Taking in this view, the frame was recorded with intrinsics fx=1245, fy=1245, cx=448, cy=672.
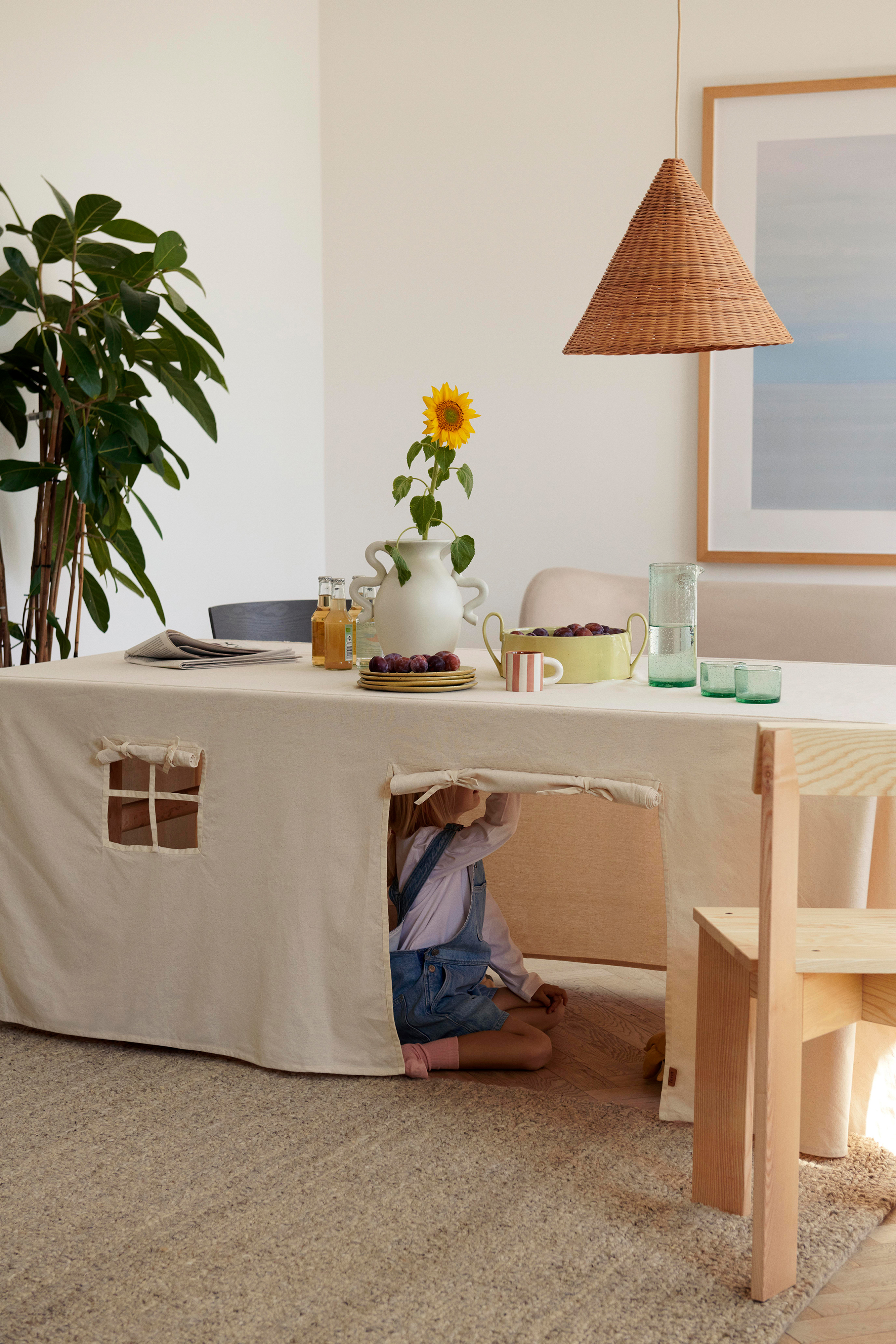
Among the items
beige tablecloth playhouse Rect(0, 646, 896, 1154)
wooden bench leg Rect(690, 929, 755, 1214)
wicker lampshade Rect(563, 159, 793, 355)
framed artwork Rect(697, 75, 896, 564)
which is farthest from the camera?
framed artwork Rect(697, 75, 896, 564)

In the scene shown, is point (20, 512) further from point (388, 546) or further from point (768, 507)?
point (768, 507)

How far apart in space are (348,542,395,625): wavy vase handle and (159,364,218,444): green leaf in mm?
572

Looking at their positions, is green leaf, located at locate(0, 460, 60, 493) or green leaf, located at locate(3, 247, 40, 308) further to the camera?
green leaf, located at locate(0, 460, 60, 493)

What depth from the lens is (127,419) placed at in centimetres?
241

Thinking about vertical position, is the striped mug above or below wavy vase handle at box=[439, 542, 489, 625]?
below

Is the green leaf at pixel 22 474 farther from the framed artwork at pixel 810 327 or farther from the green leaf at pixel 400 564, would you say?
the framed artwork at pixel 810 327

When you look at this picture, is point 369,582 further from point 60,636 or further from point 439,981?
point 60,636

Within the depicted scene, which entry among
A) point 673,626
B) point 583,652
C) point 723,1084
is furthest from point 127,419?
point 723,1084

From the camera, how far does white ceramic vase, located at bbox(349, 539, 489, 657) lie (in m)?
2.12

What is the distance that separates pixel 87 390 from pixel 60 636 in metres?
0.56

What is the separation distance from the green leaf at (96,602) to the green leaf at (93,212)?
2.30 feet

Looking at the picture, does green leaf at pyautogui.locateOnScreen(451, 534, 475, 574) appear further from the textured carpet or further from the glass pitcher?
the textured carpet

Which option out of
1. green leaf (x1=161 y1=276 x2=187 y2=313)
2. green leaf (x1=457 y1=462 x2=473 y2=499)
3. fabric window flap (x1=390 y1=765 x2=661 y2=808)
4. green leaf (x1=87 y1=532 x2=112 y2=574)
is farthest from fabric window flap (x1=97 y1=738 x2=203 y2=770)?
green leaf (x1=161 y1=276 x2=187 y2=313)

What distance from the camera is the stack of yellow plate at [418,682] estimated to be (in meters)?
1.93
